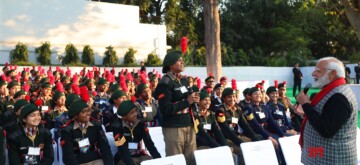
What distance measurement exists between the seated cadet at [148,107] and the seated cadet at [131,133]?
125 cm

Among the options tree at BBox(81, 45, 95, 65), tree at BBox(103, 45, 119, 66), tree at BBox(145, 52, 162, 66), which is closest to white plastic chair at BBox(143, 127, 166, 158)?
tree at BBox(81, 45, 95, 65)

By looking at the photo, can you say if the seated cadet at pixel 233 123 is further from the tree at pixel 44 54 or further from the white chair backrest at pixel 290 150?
the tree at pixel 44 54

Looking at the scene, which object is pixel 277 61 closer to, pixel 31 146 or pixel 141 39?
pixel 141 39

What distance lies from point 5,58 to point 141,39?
8032 mm

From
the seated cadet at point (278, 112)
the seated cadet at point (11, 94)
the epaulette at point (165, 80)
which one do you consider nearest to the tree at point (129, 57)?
the seated cadet at point (11, 94)

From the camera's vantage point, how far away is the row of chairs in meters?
4.11

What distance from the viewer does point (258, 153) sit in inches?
191

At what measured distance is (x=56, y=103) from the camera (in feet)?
20.8

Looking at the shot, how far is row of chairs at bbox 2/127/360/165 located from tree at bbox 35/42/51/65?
637 inches

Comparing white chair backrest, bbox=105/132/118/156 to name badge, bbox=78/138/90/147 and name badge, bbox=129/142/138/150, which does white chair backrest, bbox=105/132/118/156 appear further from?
name badge, bbox=78/138/90/147

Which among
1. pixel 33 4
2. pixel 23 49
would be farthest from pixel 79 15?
pixel 23 49

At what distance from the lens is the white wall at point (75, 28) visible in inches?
823

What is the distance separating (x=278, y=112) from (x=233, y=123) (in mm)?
1209

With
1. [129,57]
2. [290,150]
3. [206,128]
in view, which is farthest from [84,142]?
[129,57]
